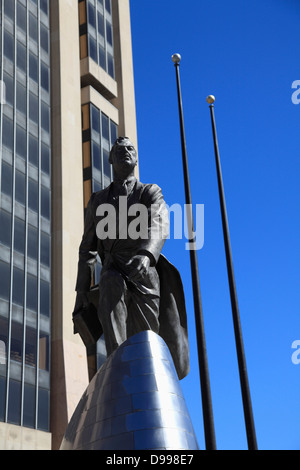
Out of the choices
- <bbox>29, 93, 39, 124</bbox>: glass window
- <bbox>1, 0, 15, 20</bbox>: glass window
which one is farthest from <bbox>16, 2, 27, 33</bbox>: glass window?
<bbox>29, 93, 39, 124</bbox>: glass window

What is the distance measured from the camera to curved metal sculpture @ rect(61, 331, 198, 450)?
5.50 metres

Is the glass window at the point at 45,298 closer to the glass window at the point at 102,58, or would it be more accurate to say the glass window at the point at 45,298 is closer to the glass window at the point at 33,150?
the glass window at the point at 33,150

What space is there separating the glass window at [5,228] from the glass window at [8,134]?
14.0ft

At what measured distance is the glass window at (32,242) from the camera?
3656 cm

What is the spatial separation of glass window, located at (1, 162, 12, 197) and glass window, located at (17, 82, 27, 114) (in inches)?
178

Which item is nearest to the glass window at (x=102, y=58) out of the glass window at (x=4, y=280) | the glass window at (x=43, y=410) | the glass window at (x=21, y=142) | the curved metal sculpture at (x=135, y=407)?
the glass window at (x=21, y=142)

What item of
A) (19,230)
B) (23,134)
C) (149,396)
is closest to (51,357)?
(19,230)

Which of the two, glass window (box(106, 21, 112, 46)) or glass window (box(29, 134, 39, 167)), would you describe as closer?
glass window (box(29, 134, 39, 167))

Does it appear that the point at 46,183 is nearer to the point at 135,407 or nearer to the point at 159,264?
the point at 159,264

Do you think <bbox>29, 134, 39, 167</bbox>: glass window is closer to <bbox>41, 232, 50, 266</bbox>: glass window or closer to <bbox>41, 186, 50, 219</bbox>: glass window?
<bbox>41, 186, 50, 219</bbox>: glass window

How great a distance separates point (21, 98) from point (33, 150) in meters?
3.20

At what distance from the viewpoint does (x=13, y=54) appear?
3947 cm

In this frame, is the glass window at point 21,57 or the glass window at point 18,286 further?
the glass window at point 21,57
